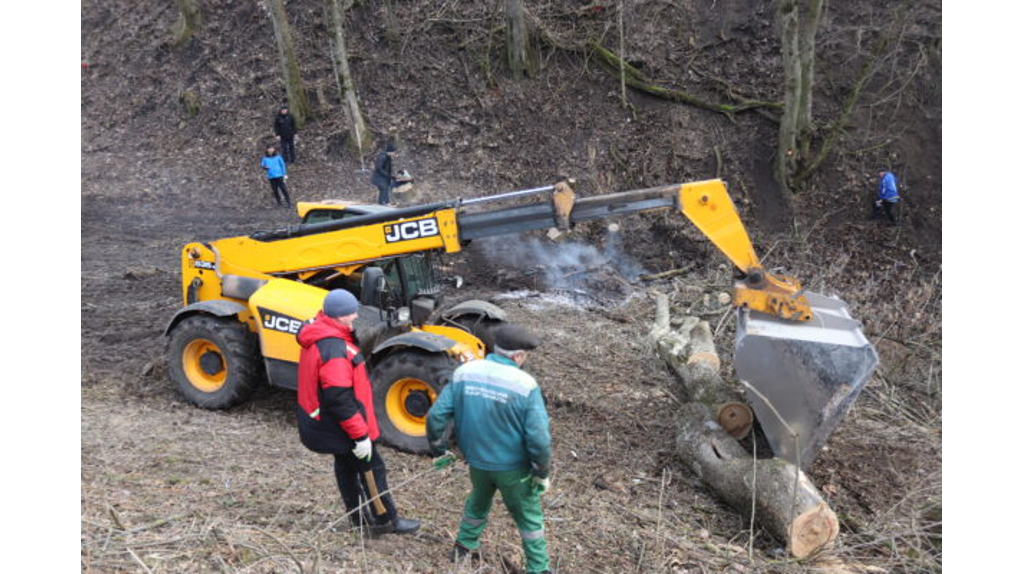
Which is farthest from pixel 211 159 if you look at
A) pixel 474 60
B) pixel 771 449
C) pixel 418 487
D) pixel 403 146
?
pixel 771 449

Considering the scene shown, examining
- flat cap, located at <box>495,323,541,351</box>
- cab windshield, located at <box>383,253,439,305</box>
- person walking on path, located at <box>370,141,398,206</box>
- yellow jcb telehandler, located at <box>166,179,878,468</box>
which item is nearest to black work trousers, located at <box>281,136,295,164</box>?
person walking on path, located at <box>370,141,398,206</box>

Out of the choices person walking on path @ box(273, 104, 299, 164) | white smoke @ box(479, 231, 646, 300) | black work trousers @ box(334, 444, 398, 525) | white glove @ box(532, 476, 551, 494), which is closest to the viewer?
white glove @ box(532, 476, 551, 494)

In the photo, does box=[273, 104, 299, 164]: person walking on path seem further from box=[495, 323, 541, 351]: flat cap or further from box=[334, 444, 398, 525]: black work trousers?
box=[495, 323, 541, 351]: flat cap

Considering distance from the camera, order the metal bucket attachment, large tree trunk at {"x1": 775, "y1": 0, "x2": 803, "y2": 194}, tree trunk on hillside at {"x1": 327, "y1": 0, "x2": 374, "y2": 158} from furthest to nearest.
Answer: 1. tree trunk on hillside at {"x1": 327, "y1": 0, "x2": 374, "y2": 158}
2. large tree trunk at {"x1": 775, "y1": 0, "x2": 803, "y2": 194}
3. the metal bucket attachment

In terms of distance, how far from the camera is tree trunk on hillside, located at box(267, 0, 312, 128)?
1642cm

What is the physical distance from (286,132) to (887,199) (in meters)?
11.9

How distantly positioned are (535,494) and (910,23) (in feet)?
48.6

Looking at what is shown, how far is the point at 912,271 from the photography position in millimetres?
12398

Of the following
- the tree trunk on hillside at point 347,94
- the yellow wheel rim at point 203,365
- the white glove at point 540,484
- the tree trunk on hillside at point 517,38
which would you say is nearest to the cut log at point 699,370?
the white glove at point 540,484

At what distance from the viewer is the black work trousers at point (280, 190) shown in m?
15.0

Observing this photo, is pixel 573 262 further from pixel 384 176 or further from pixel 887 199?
pixel 887 199

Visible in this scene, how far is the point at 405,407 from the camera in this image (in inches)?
259

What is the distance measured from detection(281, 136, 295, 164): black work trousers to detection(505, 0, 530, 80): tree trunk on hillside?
503 cm

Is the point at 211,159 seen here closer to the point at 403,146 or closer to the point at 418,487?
the point at 403,146
